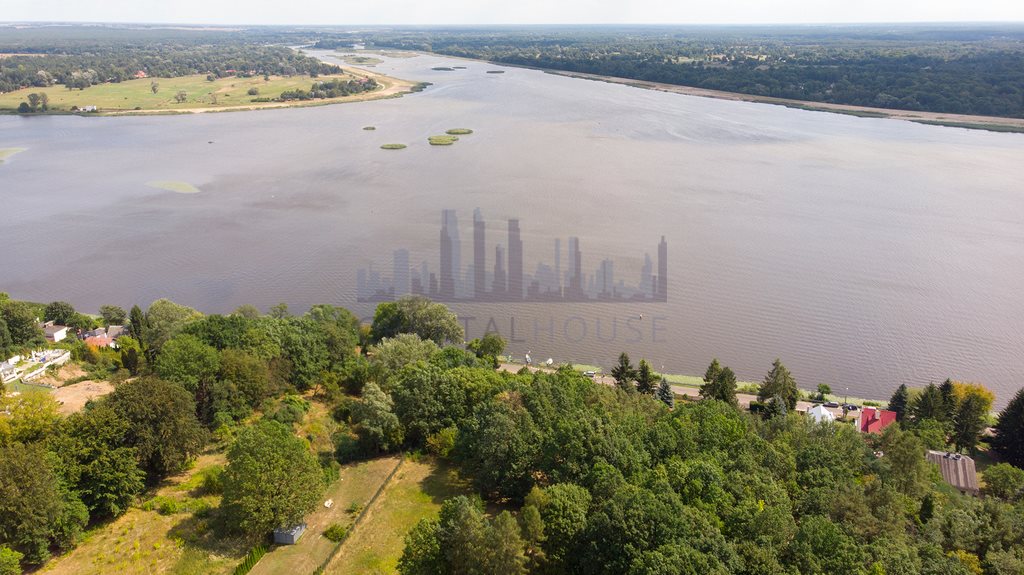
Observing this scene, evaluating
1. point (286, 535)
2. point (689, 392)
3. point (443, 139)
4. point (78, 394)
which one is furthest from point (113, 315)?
point (443, 139)

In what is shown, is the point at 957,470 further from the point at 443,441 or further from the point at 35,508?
the point at 35,508

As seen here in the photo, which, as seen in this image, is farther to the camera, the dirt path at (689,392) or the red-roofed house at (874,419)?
the dirt path at (689,392)

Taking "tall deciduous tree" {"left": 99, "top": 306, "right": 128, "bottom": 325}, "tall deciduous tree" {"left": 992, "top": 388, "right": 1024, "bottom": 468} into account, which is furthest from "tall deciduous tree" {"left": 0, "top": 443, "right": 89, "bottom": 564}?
"tall deciduous tree" {"left": 992, "top": 388, "right": 1024, "bottom": 468}

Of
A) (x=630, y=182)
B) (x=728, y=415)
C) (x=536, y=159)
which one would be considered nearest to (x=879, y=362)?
(x=728, y=415)

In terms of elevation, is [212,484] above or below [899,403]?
above

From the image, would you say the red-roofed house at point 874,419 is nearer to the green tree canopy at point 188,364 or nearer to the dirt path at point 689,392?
the dirt path at point 689,392

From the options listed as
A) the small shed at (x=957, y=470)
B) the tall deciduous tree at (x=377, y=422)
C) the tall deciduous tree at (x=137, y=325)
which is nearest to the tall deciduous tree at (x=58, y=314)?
the tall deciduous tree at (x=137, y=325)
